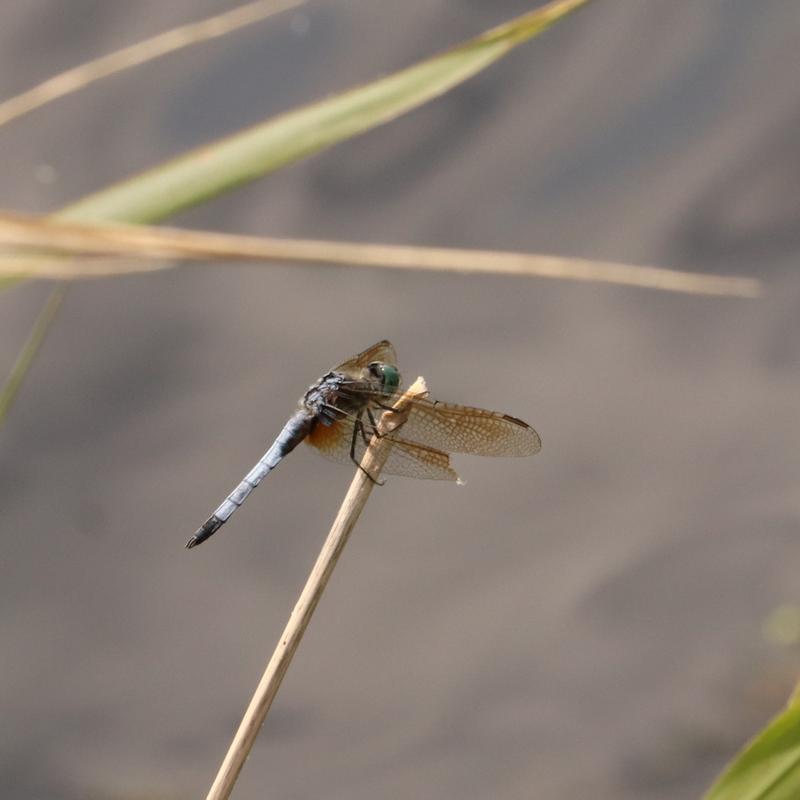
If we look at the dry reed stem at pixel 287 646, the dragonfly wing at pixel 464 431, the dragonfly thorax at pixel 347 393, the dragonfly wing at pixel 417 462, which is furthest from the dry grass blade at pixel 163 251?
the dragonfly thorax at pixel 347 393

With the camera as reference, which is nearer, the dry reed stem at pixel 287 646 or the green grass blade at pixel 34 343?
the green grass blade at pixel 34 343

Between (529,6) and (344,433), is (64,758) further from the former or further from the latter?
(529,6)

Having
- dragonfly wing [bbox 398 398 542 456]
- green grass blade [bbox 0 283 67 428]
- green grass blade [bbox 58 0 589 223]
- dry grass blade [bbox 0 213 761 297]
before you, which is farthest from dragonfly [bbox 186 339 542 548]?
dry grass blade [bbox 0 213 761 297]

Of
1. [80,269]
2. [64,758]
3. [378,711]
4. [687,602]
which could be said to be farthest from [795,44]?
[80,269]

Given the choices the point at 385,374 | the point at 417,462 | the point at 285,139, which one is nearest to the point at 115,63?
the point at 285,139

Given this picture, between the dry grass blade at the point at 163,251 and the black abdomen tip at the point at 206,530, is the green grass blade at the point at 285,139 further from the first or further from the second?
the black abdomen tip at the point at 206,530

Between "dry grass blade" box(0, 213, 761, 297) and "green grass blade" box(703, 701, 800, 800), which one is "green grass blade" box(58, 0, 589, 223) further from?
"green grass blade" box(703, 701, 800, 800)
